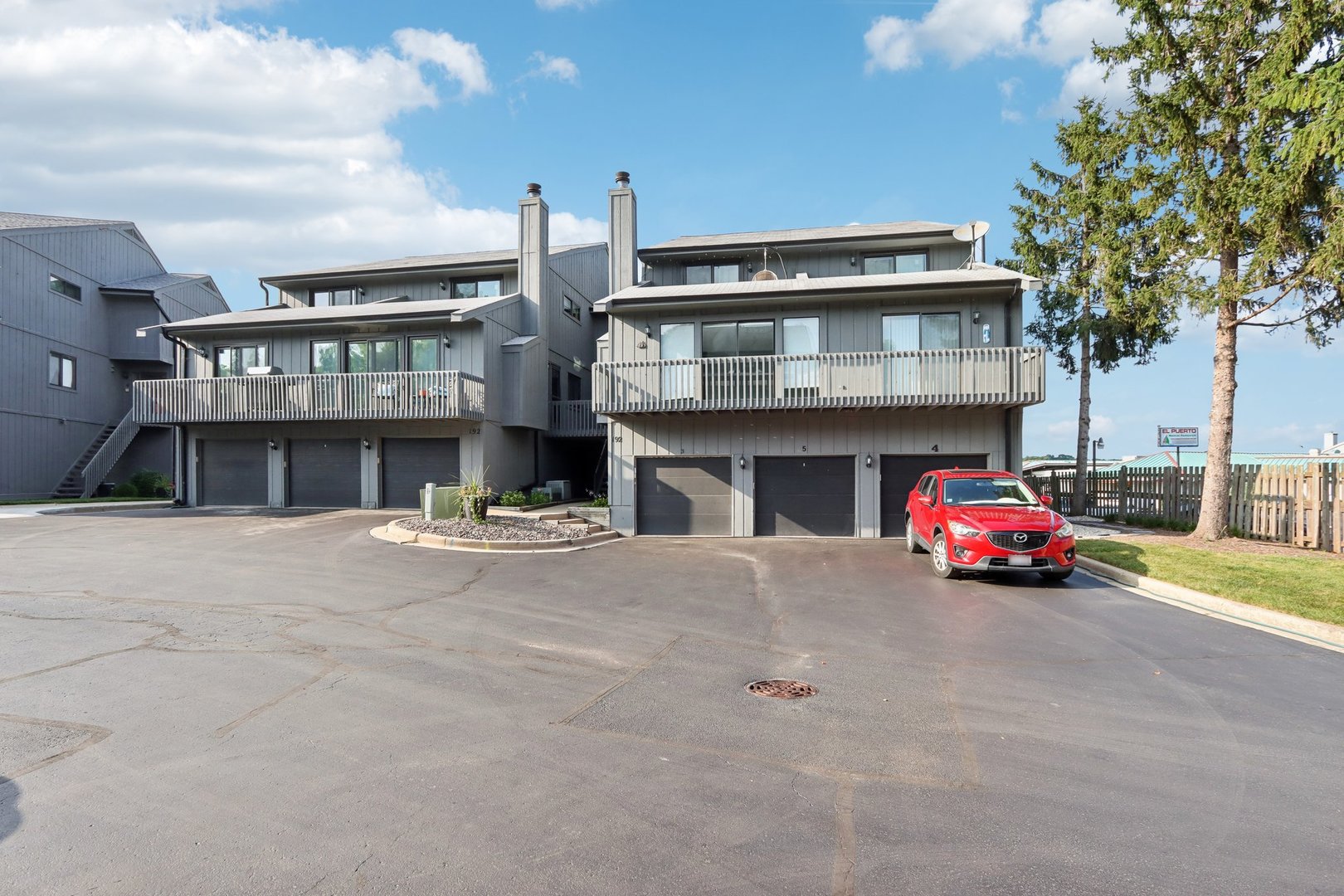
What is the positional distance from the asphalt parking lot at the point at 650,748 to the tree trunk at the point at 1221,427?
7489 millimetres

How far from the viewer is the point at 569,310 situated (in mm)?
26391

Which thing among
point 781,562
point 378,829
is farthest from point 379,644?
point 781,562

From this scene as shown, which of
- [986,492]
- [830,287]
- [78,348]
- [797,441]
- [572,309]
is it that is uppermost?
[572,309]

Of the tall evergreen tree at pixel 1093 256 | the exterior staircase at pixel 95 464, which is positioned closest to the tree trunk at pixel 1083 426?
the tall evergreen tree at pixel 1093 256

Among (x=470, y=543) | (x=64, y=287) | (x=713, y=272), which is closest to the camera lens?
(x=470, y=543)

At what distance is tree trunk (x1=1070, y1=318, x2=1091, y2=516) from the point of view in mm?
21219

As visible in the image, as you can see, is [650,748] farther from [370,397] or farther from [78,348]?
[78,348]

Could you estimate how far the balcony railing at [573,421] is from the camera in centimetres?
2422

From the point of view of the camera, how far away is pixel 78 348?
88.0 feet

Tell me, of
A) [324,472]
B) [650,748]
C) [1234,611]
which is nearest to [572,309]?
[324,472]

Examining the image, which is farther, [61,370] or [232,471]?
[61,370]

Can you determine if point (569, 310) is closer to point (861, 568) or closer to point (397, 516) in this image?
point (397, 516)

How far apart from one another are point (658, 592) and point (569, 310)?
62.4 feet

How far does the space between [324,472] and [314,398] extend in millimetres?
2556
